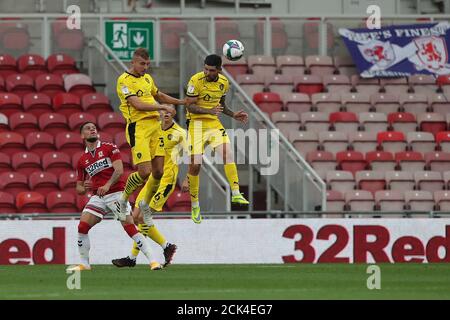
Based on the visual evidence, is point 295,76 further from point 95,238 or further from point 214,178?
point 95,238

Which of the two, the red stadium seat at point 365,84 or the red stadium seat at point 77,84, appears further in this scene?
the red stadium seat at point 365,84

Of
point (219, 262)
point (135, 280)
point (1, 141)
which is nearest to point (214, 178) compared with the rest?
point (219, 262)

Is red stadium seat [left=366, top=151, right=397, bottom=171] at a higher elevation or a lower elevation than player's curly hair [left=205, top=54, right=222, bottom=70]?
lower

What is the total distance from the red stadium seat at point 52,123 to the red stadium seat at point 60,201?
6.46 ft

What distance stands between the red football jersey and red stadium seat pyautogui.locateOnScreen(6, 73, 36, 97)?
8541 millimetres

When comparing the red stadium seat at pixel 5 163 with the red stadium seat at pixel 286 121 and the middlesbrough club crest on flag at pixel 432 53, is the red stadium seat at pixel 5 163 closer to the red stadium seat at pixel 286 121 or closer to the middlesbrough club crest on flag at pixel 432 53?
the red stadium seat at pixel 286 121

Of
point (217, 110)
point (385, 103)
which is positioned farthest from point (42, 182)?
point (385, 103)

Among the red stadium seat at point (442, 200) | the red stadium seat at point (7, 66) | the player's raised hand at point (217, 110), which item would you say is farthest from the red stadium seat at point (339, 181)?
the player's raised hand at point (217, 110)

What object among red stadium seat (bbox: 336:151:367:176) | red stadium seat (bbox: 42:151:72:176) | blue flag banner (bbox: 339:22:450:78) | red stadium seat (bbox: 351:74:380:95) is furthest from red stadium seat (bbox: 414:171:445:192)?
red stadium seat (bbox: 42:151:72:176)

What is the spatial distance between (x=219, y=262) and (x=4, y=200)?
13.9 feet

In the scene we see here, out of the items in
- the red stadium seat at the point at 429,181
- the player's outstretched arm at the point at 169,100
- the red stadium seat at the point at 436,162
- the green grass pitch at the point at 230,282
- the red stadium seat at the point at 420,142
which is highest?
the player's outstretched arm at the point at 169,100

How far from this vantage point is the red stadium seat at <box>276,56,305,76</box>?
30188 mm

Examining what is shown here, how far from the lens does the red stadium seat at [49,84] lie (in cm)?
2852

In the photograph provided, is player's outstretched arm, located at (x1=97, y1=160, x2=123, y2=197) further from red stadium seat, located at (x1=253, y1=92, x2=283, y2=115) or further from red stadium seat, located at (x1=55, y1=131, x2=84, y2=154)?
red stadium seat, located at (x1=253, y1=92, x2=283, y2=115)
